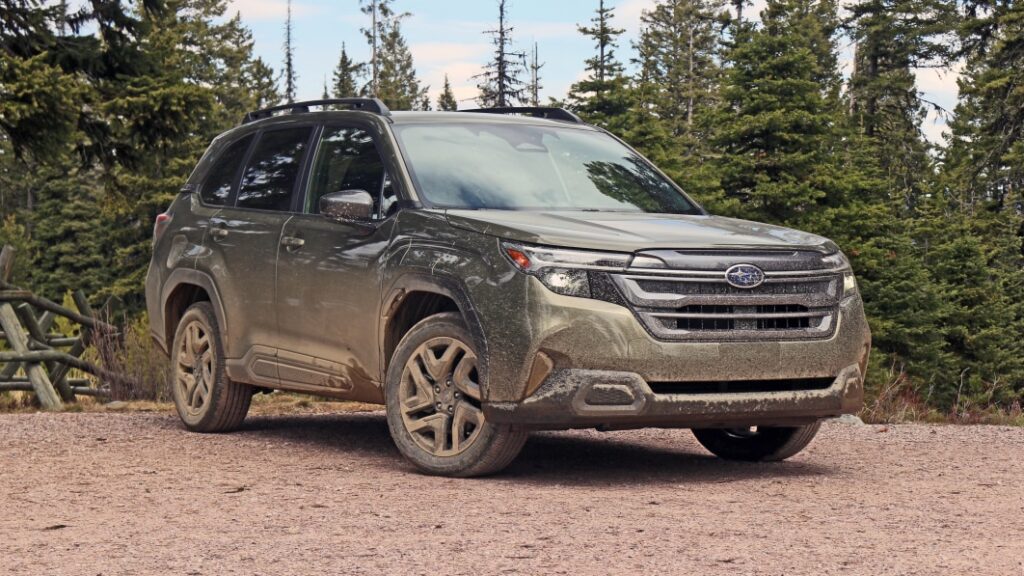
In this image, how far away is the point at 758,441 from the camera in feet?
28.4

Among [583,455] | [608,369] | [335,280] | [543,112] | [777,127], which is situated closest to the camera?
[608,369]

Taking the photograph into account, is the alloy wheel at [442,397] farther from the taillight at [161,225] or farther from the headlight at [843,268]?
the taillight at [161,225]

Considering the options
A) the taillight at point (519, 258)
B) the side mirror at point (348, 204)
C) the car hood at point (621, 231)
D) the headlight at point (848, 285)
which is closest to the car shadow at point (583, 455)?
the headlight at point (848, 285)

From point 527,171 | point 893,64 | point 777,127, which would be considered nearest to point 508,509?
point 527,171

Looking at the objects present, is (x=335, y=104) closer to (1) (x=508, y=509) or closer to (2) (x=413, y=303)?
(2) (x=413, y=303)

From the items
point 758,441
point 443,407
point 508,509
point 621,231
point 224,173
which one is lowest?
point 758,441

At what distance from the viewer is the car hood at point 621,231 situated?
22.9ft

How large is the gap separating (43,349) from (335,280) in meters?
8.32

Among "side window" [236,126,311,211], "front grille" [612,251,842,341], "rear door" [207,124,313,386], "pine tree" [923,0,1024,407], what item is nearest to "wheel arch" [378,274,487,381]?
"front grille" [612,251,842,341]

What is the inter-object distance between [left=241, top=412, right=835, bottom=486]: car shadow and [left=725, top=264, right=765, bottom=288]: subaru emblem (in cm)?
113

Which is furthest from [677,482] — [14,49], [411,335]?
[14,49]

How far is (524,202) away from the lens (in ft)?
26.2

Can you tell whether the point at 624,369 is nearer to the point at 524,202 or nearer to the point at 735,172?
the point at 524,202

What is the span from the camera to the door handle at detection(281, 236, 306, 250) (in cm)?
860
